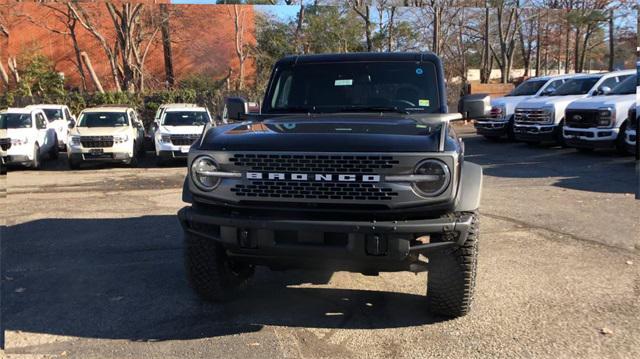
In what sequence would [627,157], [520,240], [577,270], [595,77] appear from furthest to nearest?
1. [595,77]
2. [627,157]
3. [520,240]
4. [577,270]

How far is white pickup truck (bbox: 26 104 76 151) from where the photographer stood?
18150 millimetres

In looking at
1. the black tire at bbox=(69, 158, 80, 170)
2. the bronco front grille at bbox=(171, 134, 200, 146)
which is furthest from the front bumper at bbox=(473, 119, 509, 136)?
the black tire at bbox=(69, 158, 80, 170)

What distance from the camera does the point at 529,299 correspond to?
4.80 metres

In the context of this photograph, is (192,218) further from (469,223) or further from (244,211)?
(469,223)

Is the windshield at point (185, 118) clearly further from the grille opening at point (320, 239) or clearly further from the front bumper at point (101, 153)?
the grille opening at point (320, 239)

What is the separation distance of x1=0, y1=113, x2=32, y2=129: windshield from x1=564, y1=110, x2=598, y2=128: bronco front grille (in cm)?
1416

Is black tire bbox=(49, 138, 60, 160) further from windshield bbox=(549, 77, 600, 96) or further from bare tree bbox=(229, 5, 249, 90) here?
bare tree bbox=(229, 5, 249, 90)

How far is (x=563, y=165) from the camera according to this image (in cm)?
1320

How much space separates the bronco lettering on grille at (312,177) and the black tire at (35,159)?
42.7 ft

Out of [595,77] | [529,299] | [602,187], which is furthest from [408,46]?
[529,299]

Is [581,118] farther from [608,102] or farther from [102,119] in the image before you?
[102,119]

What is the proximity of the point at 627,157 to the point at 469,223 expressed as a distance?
1182cm

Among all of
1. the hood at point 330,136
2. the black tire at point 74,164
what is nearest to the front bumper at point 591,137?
the hood at point 330,136

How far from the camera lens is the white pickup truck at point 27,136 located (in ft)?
47.3
